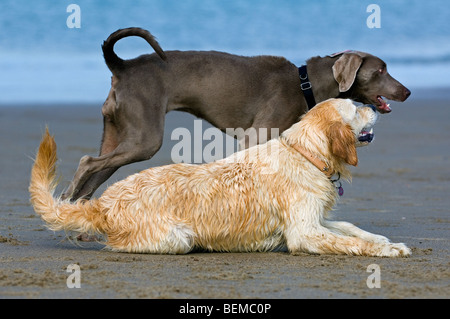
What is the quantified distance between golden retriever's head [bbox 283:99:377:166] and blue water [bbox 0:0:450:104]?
1416 centimetres

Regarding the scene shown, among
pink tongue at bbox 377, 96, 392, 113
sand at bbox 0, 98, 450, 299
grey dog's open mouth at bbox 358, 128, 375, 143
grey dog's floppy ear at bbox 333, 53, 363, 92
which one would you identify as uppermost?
grey dog's floppy ear at bbox 333, 53, 363, 92

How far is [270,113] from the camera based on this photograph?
795cm

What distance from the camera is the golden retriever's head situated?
6.06 meters

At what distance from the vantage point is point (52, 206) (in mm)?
6086

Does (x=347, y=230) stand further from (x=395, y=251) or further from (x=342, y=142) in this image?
(x=342, y=142)

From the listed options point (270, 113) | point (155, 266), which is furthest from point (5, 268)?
point (270, 113)

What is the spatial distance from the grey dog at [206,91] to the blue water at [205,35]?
12213 millimetres

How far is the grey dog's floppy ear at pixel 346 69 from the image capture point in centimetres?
798

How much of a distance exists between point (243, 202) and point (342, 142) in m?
0.88

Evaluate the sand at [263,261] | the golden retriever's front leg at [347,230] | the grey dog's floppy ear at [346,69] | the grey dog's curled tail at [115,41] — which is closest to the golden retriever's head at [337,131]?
the golden retriever's front leg at [347,230]

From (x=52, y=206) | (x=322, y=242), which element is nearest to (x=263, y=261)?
(x=322, y=242)

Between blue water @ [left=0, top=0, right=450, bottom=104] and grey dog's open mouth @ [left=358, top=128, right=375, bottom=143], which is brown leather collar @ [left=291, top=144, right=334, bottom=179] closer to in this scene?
grey dog's open mouth @ [left=358, top=128, right=375, bottom=143]

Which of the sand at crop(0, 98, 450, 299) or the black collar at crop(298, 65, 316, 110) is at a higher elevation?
the black collar at crop(298, 65, 316, 110)

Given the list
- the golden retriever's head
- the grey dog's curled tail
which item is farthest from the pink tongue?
the grey dog's curled tail
